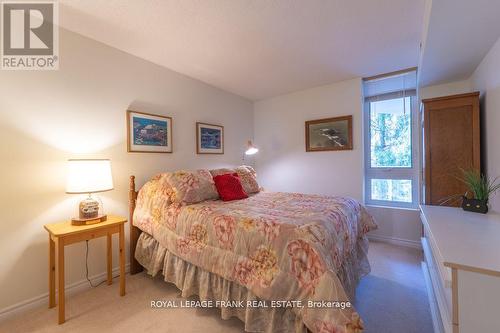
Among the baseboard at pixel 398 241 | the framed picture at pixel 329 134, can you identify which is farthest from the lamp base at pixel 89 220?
the baseboard at pixel 398 241

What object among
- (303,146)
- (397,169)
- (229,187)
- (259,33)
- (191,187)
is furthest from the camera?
(303,146)

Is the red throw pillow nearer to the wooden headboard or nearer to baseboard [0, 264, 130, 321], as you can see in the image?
the wooden headboard

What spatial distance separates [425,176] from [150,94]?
3197 mm

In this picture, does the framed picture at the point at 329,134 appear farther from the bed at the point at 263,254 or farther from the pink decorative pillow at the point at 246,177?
the bed at the point at 263,254

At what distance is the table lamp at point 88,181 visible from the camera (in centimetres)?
177

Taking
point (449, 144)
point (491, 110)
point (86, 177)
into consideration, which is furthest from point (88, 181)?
point (491, 110)

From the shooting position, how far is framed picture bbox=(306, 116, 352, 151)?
337 cm

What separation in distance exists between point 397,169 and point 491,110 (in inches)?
62.6

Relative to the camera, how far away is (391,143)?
135 inches

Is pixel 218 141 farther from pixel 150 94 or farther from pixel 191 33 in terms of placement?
pixel 191 33

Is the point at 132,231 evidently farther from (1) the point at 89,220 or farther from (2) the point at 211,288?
(2) the point at 211,288

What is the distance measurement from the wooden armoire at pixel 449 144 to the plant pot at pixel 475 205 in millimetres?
498

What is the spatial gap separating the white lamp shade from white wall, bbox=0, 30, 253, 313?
0.34 meters

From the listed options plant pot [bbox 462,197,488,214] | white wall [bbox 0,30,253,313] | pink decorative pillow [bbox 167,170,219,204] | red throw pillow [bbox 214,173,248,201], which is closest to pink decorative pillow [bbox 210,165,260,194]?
red throw pillow [bbox 214,173,248,201]
